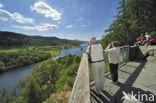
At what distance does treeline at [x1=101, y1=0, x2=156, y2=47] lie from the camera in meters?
9.49

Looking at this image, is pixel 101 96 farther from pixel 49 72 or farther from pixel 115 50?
pixel 49 72

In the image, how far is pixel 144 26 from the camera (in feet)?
32.1

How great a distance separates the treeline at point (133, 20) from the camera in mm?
9492

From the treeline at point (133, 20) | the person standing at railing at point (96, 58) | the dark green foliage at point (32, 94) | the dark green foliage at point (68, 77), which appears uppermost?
the treeline at point (133, 20)

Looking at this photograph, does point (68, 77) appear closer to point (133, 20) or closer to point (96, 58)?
point (96, 58)

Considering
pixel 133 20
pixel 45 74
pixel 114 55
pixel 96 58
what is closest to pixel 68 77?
pixel 114 55

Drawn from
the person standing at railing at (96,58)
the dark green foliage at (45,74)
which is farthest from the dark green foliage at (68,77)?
the dark green foliage at (45,74)

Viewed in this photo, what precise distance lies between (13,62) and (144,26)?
80377 mm

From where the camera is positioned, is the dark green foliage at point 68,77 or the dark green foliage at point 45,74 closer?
the dark green foliage at point 68,77

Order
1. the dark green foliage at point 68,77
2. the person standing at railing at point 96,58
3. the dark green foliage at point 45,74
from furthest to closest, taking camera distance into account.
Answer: the dark green foliage at point 45,74 < the dark green foliage at point 68,77 < the person standing at railing at point 96,58

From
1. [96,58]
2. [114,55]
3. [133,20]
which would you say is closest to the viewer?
[96,58]

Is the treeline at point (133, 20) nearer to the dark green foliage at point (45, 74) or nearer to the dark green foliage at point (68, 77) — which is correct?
the dark green foliage at point (68, 77)

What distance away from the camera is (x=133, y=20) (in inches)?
407

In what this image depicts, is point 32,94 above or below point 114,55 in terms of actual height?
below
